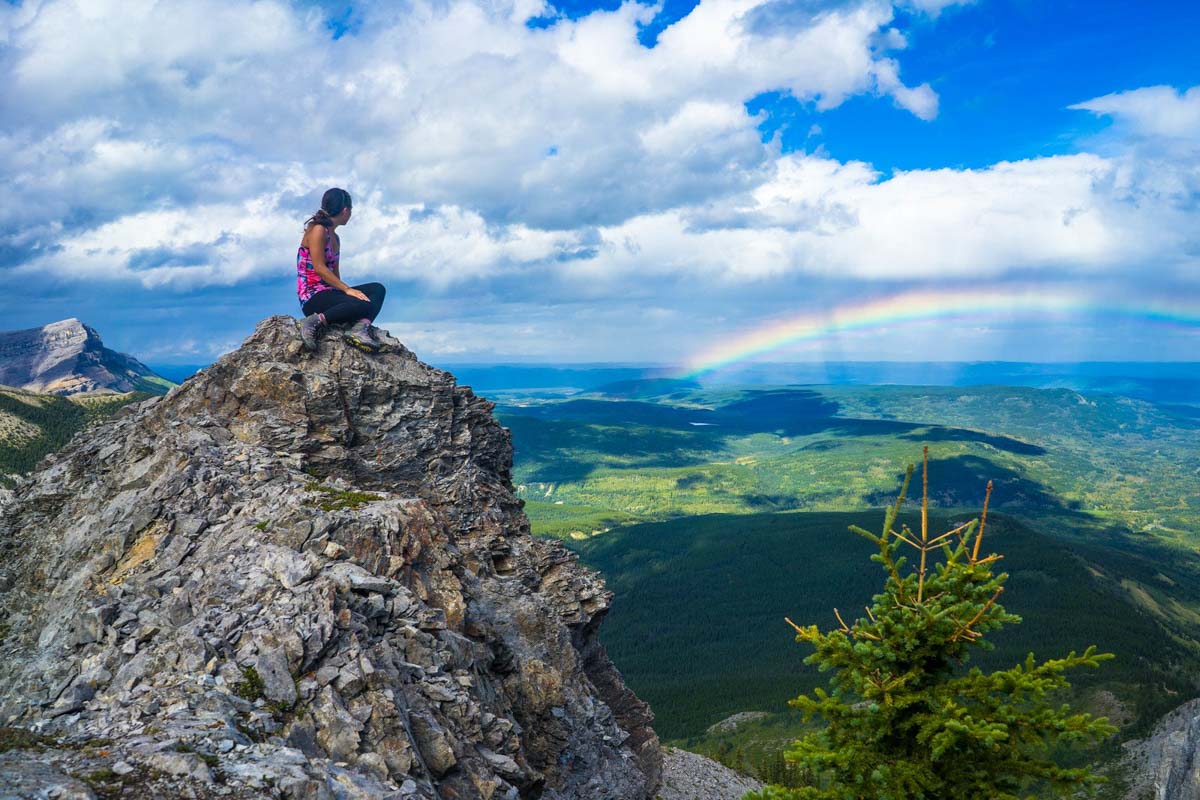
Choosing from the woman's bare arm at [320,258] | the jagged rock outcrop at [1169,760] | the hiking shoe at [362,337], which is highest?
the woman's bare arm at [320,258]

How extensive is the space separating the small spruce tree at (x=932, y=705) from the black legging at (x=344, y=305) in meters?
29.8

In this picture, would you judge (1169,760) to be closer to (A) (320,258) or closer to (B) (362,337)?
(B) (362,337)

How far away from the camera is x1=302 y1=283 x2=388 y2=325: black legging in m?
38.3

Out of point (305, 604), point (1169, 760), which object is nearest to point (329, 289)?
point (305, 604)

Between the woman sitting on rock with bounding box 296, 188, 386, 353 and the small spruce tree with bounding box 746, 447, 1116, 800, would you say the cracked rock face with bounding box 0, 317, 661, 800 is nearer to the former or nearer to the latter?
the woman sitting on rock with bounding box 296, 188, 386, 353

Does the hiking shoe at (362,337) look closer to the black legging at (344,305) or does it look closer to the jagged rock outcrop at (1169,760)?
the black legging at (344,305)

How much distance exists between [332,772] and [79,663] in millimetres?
11804

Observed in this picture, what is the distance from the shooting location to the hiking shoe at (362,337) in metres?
40.0

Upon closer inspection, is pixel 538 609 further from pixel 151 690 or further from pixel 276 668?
pixel 151 690

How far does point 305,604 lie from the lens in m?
22.3

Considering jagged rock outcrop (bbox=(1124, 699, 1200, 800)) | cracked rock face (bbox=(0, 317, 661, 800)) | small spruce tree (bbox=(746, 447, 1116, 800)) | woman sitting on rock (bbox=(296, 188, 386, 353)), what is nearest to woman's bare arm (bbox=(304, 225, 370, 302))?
woman sitting on rock (bbox=(296, 188, 386, 353))

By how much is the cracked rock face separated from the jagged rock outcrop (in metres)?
71.8

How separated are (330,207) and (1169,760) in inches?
4931

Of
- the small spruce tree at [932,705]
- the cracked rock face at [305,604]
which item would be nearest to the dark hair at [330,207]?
the cracked rock face at [305,604]
